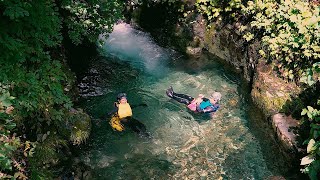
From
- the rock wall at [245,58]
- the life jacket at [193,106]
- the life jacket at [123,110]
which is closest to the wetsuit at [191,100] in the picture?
the life jacket at [193,106]

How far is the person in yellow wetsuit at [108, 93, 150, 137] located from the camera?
993 cm

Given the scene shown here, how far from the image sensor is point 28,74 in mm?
5691

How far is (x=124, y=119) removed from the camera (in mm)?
10055

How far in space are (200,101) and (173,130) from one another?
1.32 m

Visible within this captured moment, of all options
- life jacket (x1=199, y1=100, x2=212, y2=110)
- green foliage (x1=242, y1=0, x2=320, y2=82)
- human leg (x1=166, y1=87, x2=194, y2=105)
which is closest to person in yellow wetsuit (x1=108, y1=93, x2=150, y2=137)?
human leg (x1=166, y1=87, x2=194, y2=105)

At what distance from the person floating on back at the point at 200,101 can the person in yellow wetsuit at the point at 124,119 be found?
68.8 inches

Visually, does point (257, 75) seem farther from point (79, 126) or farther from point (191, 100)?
point (79, 126)

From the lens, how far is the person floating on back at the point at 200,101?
1046 centimetres

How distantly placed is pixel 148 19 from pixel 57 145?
8442 mm

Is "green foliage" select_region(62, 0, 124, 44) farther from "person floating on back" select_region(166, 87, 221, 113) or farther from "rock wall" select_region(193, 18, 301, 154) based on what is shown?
"rock wall" select_region(193, 18, 301, 154)

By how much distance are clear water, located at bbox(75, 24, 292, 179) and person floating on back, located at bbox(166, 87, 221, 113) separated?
235 mm

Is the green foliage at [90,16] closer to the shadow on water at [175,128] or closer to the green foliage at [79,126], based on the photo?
the green foliage at [79,126]

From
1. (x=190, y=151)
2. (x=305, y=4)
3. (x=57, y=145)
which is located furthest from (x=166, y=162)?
(x=305, y=4)

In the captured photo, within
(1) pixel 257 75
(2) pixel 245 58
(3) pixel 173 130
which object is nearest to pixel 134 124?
(3) pixel 173 130
